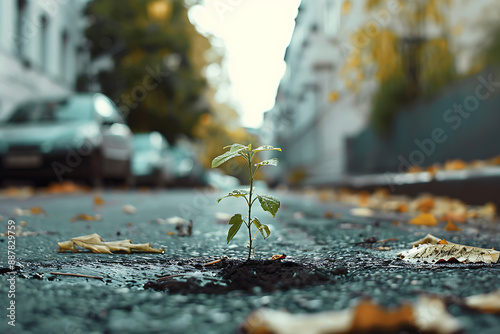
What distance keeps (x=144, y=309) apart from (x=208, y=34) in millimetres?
20251

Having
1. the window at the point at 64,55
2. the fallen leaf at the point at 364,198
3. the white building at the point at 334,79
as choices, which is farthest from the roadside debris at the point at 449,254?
the window at the point at 64,55

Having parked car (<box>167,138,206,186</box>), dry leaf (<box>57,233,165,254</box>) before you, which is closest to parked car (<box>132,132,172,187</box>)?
parked car (<box>167,138,206,186</box>)

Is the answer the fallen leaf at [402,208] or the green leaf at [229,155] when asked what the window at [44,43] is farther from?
the green leaf at [229,155]

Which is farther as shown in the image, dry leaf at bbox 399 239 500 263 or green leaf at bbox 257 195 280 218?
dry leaf at bbox 399 239 500 263

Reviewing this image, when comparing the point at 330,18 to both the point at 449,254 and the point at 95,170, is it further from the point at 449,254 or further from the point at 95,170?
the point at 449,254

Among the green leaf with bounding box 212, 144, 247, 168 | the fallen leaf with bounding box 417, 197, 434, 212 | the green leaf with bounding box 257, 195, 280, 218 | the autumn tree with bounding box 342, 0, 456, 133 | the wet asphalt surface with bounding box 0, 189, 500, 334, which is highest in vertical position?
the autumn tree with bounding box 342, 0, 456, 133

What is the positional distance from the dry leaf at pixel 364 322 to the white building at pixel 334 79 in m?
5.60

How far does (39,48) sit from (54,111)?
29.5 ft

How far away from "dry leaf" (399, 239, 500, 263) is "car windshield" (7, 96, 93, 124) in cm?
689

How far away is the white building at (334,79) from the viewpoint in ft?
25.2

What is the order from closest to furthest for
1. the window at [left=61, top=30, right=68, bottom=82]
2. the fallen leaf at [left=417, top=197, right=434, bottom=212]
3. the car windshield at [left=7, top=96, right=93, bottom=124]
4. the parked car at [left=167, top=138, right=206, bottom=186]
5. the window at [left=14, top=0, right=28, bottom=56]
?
the fallen leaf at [left=417, top=197, right=434, bottom=212] < the car windshield at [left=7, top=96, right=93, bottom=124] < the window at [left=14, top=0, right=28, bottom=56] < the parked car at [left=167, top=138, right=206, bottom=186] < the window at [left=61, top=30, right=68, bottom=82]

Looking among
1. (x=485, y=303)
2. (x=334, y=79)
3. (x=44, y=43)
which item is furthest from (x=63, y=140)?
(x=334, y=79)

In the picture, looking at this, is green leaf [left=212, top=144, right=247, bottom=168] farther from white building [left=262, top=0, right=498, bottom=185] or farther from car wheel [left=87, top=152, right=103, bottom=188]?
car wheel [left=87, top=152, right=103, bottom=188]

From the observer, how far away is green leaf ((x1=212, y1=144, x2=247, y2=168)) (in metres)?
1.32
